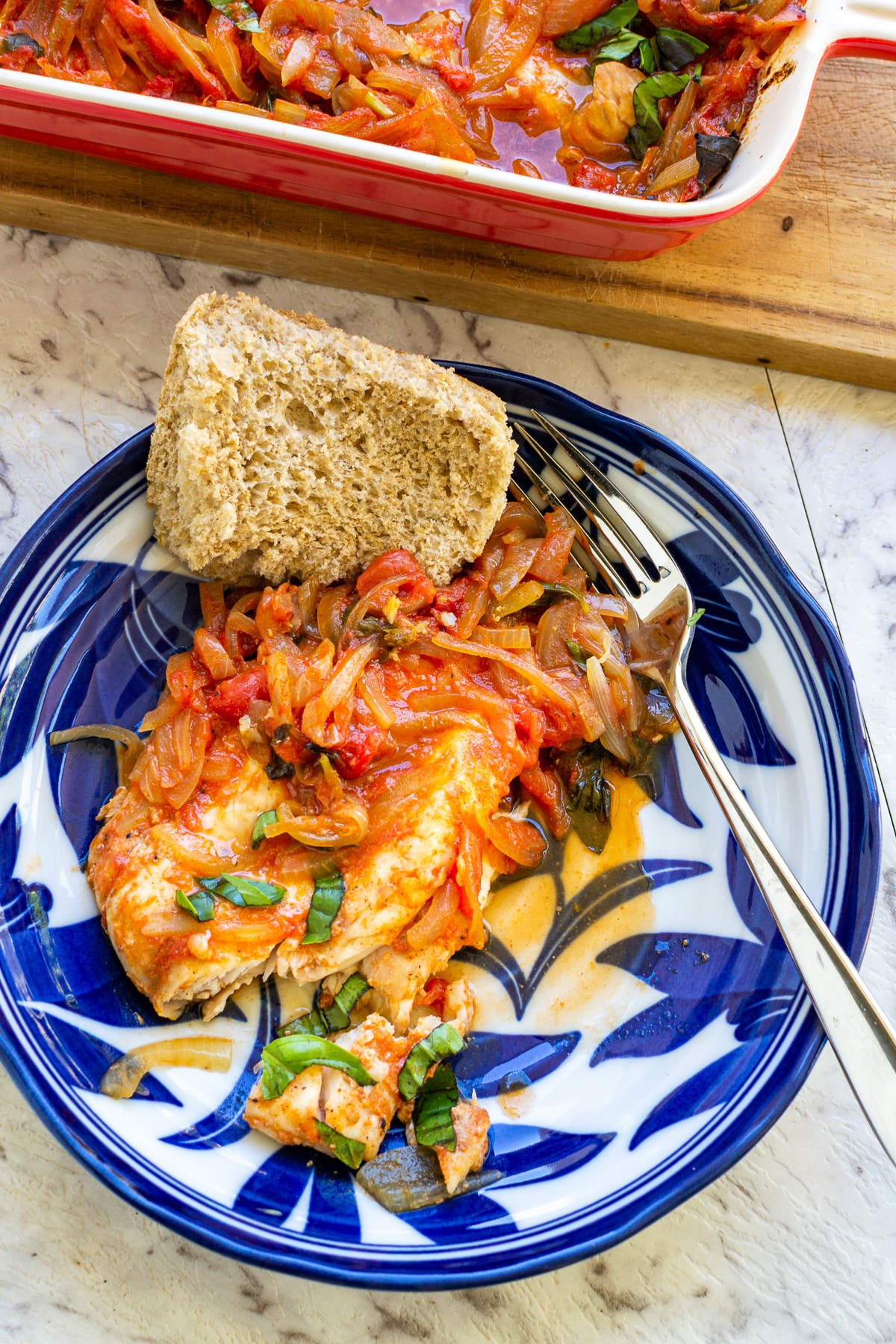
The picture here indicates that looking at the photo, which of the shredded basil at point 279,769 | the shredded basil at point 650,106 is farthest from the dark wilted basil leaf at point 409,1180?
the shredded basil at point 650,106

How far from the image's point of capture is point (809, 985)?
2654 mm

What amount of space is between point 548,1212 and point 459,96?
320 cm

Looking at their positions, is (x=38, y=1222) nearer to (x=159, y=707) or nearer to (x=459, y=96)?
(x=159, y=707)

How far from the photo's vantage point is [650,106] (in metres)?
3.12

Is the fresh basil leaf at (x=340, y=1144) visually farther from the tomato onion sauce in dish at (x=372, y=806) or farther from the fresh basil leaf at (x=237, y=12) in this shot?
the fresh basil leaf at (x=237, y=12)

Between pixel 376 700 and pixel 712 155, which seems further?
pixel 712 155

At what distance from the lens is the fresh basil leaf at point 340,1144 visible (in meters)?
2.60

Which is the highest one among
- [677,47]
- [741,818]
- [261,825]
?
[677,47]

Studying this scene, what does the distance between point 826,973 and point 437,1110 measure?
3.58 feet

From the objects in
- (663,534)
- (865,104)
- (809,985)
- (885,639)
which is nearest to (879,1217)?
(809,985)

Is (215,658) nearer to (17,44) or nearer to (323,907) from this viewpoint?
(323,907)

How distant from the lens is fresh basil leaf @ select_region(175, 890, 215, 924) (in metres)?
2.62

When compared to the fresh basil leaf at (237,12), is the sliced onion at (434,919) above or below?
below

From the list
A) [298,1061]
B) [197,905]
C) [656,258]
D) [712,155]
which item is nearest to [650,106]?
[712,155]
